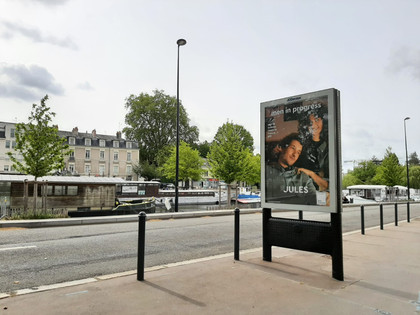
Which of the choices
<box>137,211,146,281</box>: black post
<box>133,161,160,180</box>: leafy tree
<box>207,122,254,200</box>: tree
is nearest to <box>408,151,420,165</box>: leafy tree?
<box>133,161,160,180</box>: leafy tree

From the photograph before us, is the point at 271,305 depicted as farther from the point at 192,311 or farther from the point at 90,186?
the point at 90,186

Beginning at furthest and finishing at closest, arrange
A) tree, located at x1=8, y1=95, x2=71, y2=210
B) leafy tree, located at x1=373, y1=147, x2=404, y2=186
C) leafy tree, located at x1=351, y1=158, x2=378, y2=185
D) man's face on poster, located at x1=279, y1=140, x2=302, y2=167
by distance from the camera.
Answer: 1. leafy tree, located at x1=351, y1=158, x2=378, y2=185
2. leafy tree, located at x1=373, y1=147, x2=404, y2=186
3. tree, located at x1=8, y1=95, x2=71, y2=210
4. man's face on poster, located at x1=279, y1=140, x2=302, y2=167

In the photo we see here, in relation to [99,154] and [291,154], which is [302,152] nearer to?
[291,154]

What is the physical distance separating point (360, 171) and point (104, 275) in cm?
8548

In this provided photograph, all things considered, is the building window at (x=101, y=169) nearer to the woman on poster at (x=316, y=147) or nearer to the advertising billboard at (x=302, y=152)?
the advertising billboard at (x=302, y=152)

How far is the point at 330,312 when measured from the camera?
3.64 m

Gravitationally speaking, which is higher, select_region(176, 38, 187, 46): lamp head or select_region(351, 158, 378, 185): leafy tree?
select_region(176, 38, 187, 46): lamp head

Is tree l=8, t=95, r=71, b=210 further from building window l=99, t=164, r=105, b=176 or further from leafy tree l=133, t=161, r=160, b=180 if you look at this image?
building window l=99, t=164, r=105, b=176

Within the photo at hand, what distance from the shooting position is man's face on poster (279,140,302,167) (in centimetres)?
559

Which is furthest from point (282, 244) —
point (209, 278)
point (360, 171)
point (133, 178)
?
point (360, 171)

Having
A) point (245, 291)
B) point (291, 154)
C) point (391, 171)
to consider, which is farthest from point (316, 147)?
point (391, 171)

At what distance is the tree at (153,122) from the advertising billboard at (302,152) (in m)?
63.3

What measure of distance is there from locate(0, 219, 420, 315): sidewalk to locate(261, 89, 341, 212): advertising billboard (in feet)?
3.95

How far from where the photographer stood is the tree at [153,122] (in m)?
69.1
